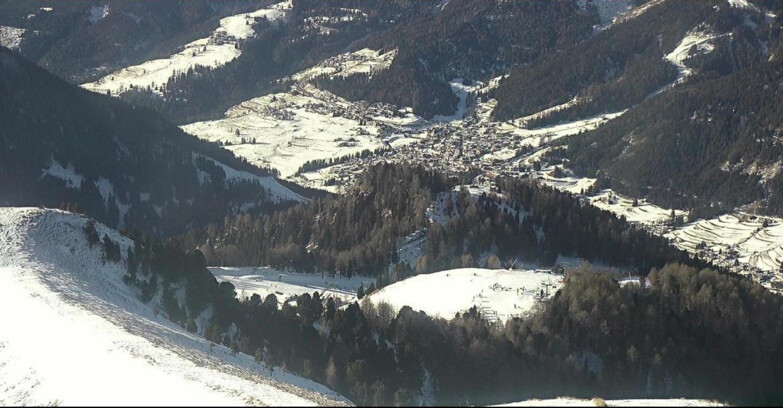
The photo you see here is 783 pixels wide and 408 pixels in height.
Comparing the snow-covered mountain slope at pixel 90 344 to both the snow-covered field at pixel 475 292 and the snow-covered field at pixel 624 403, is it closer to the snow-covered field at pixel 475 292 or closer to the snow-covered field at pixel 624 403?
the snow-covered field at pixel 624 403

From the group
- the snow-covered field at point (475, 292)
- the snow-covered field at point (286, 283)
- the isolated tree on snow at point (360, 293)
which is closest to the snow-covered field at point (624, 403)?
the snow-covered field at point (475, 292)

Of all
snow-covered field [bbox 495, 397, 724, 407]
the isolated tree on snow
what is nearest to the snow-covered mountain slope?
snow-covered field [bbox 495, 397, 724, 407]

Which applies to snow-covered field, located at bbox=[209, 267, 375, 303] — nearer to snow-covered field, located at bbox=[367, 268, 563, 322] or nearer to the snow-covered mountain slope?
snow-covered field, located at bbox=[367, 268, 563, 322]

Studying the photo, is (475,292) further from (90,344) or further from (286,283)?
(90,344)

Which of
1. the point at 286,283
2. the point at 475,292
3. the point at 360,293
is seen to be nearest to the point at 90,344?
the point at 475,292

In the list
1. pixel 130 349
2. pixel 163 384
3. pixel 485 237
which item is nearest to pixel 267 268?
pixel 485 237

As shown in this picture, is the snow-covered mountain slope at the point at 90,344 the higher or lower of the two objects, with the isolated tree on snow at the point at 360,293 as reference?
higher
